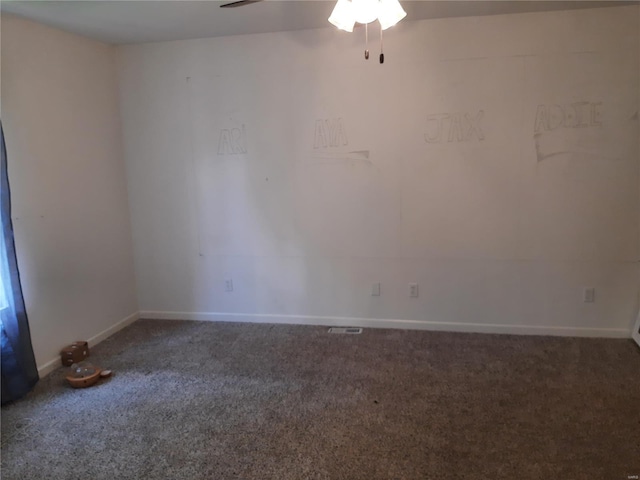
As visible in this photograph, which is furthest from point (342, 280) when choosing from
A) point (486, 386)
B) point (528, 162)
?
point (528, 162)

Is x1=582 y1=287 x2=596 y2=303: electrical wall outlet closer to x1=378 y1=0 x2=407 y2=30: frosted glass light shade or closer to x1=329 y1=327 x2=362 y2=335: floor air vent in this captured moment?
x1=329 y1=327 x2=362 y2=335: floor air vent

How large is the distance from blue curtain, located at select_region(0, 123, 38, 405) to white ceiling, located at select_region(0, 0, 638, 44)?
37.4 inches

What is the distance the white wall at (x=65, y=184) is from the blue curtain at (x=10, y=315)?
206mm

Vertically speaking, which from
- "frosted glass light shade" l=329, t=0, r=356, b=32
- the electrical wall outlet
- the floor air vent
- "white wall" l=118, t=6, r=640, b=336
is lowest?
the floor air vent

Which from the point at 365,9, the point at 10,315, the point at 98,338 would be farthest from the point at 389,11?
the point at 98,338

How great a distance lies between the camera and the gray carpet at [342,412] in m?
2.13

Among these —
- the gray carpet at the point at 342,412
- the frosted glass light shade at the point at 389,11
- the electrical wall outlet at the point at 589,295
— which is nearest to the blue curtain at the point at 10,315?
the gray carpet at the point at 342,412

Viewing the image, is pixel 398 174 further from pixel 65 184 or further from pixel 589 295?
pixel 65 184

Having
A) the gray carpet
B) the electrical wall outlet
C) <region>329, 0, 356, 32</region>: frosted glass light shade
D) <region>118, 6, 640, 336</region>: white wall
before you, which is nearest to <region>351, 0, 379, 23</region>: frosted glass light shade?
<region>329, 0, 356, 32</region>: frosted glass light shade

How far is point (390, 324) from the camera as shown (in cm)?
382

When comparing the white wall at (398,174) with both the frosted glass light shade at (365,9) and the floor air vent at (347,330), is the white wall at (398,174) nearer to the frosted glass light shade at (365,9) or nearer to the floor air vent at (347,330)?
the floor air vent at (347,330)

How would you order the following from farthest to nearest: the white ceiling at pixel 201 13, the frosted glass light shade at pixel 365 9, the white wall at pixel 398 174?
the white wall at pixel 398 174 → the white ceiling at pixel 201 13 → the frosted glass light shade at pixel 365 9

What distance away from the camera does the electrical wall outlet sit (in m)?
A: 3.47

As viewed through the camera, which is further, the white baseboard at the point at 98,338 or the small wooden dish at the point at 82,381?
the white baseboard at the point at 98,338
